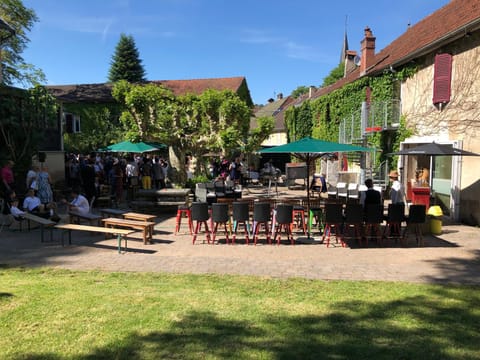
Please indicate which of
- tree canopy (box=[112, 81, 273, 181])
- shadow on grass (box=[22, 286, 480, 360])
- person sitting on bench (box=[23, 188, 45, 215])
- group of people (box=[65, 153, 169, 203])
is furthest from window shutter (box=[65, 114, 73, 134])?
shadow on grass (box=[22, 286, 480, 360])

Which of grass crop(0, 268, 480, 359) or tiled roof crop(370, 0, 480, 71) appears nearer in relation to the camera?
grass crop(0, 268, 480, 359)

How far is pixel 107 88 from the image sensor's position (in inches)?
1538

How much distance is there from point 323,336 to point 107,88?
39746 mm

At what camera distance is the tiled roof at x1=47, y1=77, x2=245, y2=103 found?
37.5 meters

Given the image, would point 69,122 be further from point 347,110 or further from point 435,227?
point 435,227

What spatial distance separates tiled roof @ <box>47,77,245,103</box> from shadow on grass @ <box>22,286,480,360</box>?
34.9m

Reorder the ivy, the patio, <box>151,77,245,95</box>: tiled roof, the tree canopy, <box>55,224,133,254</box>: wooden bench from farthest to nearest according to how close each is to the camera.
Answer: <box>151,77,245,95</box>: tiled roof
the ivy
the tree canopy
<box>55,224,133,254</box>: wooden bench
the patio

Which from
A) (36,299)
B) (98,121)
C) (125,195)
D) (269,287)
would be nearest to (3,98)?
(125,195)

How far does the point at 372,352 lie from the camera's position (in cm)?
341

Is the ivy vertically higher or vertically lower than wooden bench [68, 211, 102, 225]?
higher

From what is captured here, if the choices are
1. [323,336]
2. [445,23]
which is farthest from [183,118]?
[323,336]

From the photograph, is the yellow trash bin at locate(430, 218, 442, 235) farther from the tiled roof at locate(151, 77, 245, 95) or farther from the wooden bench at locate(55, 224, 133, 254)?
the tiled roof at locate(151, 77, 245, 95)

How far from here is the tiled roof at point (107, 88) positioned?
3749 cm

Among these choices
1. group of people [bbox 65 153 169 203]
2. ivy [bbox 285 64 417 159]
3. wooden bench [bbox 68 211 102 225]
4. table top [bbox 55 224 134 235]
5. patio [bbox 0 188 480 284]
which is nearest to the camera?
patio [bbox 0 188 480 284]
